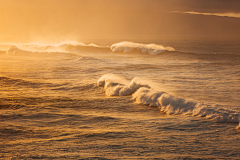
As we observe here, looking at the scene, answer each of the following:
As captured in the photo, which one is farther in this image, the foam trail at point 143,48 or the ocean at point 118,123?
the foam trail at point 143,48

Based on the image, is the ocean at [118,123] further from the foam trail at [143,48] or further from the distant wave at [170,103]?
the foam trail at [143,48]

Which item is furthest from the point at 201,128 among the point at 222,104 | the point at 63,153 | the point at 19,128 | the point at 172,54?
the point at 172,54

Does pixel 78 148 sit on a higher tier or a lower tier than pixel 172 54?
lower

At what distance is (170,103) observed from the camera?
6.99 meters

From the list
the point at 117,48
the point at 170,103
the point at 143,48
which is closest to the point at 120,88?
the point at 170,103

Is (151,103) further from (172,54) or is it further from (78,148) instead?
(172,54)

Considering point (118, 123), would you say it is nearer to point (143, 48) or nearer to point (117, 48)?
point (143, 48)

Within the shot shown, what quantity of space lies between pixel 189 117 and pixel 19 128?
167 inches

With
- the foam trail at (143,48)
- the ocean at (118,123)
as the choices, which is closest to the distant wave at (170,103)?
the ocean at (118,123)

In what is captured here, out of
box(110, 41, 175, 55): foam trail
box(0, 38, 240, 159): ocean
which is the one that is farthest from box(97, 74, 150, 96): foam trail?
box(110, 41, 175, 55): foam trail

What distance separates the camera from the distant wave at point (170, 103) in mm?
5879

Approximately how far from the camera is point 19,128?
536cm

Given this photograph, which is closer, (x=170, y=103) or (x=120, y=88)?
(x=170, y=103)

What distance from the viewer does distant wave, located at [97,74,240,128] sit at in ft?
19.3
